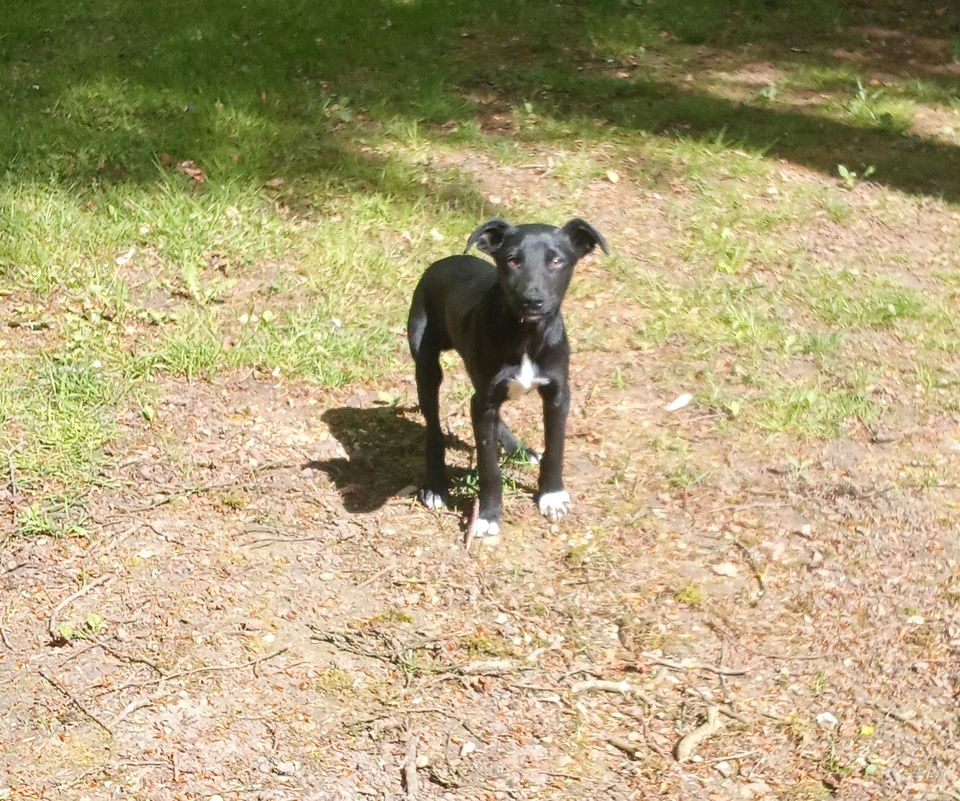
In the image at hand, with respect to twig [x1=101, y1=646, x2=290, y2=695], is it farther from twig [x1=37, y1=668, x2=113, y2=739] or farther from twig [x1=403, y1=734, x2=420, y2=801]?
twig [x1=403, y1=734, x2=420, y2=801]

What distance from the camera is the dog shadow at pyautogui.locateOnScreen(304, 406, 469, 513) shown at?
17.3ft

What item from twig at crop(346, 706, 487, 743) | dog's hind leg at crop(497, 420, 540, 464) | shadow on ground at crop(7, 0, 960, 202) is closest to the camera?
twig at crop(346, 706, 487, 743)

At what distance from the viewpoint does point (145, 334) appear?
6.33 m

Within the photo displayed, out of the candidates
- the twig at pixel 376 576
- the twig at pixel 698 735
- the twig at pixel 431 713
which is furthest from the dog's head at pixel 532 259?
the twig at pixel 698 735

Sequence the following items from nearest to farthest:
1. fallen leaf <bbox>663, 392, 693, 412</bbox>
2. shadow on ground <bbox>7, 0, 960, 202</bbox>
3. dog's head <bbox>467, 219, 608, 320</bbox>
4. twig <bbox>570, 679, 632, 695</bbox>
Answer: twig <bbox>570, 679, 632, 695</bbox>, dog's head <bbox>467, 219, 608, 320</bbox>, fallen leaf <bbox>663, 392, 693, 412</bbox>, shadow on ground <bbox>7, 0, 960, 202</bbox>

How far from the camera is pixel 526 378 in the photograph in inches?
180

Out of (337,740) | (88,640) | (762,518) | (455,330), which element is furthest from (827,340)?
(88,640)

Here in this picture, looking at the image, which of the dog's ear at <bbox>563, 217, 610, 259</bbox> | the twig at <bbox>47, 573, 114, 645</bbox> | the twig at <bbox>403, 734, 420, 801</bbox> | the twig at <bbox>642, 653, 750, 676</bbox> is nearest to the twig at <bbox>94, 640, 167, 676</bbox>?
the twig at <bbox>47, 573, 114, 645</bbox>

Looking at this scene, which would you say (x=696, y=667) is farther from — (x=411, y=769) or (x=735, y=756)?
(x=411, y=769)

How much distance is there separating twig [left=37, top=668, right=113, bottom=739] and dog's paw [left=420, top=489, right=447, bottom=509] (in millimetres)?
1750

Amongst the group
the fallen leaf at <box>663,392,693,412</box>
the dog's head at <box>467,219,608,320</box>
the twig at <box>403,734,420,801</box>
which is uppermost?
the dog's head at <box>467,219,608,320</box>

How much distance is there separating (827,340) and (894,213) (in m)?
2.08

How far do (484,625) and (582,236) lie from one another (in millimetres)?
1648

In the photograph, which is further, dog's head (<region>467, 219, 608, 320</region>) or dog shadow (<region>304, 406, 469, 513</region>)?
dog shadow (<region>304, 406, 469, 513</region>)
